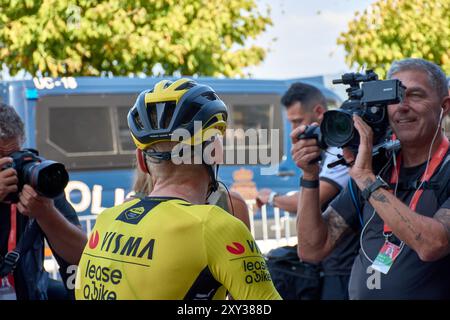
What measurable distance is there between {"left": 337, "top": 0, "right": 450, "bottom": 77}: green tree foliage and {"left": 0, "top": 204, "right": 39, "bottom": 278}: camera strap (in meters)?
10.1

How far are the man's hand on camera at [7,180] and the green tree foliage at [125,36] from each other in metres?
8.07

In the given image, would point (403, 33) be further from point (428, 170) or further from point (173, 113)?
point (173, 113)

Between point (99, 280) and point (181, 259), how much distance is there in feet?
1.00

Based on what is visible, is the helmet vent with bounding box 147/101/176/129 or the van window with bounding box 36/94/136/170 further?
the van window with bounding box 36/94/136/170

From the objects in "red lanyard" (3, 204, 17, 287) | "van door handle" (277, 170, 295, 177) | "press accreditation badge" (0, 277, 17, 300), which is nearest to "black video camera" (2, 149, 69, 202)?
"red lanyard" (3, 204, 17, 287)

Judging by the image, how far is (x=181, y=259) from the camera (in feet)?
6.93

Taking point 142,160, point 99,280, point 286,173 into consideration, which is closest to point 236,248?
point 99,280

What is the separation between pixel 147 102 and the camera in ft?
7.97

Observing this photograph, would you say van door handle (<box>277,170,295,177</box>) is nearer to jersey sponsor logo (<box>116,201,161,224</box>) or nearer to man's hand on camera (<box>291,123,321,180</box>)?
man's hand on camera (<box>291,123,321,180</box>)

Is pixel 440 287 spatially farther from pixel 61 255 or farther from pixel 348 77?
pixel 61 255

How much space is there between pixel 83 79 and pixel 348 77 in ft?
21.9

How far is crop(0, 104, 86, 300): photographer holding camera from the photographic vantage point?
3.36 m
